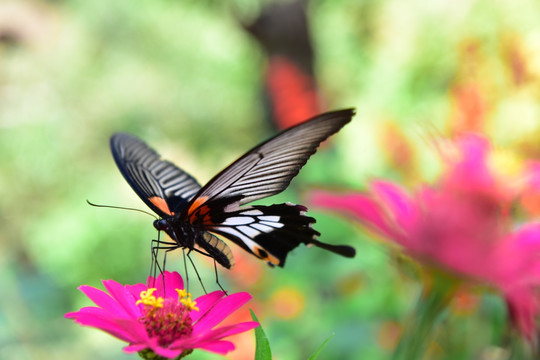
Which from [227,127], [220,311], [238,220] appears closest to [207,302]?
[220,311]

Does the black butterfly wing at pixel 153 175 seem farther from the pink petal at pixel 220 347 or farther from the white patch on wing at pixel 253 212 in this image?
the pink petal at pixel 220 347

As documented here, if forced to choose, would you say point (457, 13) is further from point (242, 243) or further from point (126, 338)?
point (126, 338)

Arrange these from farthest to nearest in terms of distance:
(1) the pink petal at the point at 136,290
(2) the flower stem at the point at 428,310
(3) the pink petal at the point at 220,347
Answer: (2) the flower stem at the point at 428,310, (1) the pink petal at the point at 136,290, (3) the pink petal at the point at 220,347

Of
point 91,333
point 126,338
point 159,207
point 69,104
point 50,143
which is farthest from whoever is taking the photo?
point 69,104

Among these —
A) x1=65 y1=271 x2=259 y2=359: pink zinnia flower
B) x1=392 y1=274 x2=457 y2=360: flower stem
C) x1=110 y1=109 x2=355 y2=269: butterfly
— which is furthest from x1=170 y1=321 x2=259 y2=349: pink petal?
x1=392 y1=274 x2=457 y2=360: flower stem

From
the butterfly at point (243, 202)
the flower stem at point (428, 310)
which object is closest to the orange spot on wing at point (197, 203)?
the butterfly at point (243, 202)

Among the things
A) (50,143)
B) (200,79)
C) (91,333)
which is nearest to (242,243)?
(91,333)

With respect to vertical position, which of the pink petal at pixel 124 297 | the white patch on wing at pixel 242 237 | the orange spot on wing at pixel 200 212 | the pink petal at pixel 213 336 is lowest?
the pink petal at pixel 213 336
